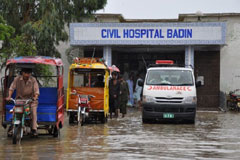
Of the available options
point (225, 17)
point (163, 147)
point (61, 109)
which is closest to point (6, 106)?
point (61, 109)

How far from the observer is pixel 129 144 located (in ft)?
39.9

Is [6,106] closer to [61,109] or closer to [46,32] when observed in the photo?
[61,109]

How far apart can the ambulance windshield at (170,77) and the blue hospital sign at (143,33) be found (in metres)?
8.29

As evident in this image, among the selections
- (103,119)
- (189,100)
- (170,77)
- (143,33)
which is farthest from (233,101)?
(103,119)

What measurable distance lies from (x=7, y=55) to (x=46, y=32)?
5911 mm

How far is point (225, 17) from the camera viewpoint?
105 feet

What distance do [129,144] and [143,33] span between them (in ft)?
54.1

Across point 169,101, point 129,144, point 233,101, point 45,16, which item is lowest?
point 129,144

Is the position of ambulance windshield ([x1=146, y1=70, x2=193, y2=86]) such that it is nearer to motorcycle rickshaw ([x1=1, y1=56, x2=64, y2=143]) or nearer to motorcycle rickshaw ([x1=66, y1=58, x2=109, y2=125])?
motorcycle rickshaw ([x1=66, y1=58, x2=109, y2=125])

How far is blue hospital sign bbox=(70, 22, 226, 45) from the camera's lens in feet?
90.9

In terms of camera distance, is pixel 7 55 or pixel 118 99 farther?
pixel 7 55

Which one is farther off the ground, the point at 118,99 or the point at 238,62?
the point at 238,62

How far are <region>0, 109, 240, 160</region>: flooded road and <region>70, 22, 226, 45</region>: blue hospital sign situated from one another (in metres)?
11.8

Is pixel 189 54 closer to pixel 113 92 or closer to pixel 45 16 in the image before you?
pixel 45 16
